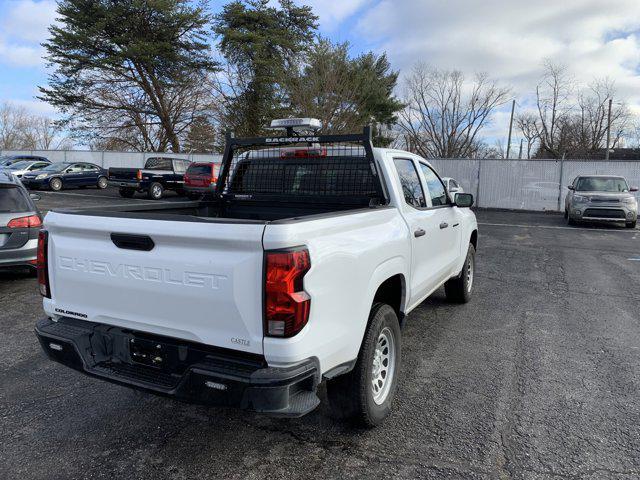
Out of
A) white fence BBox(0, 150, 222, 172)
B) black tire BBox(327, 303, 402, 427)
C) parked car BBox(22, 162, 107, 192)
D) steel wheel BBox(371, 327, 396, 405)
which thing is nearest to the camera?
black tire BBox(327, 303, 402, 427)

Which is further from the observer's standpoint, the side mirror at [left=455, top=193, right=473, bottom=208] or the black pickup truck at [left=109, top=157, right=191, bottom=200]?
the black pickup truck at [left=109, top=157, right=191, bottom=200]

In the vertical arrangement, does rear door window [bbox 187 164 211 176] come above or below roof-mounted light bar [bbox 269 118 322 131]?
below

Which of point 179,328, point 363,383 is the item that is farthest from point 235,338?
point 363,383

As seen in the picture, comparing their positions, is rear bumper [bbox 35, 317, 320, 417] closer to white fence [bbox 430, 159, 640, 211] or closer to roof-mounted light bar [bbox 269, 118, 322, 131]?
roof-mounted light bar [bbox 269, 118, 322, 131]

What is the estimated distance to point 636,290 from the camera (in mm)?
7059

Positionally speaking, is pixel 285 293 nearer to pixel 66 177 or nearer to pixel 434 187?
pixel 434 187

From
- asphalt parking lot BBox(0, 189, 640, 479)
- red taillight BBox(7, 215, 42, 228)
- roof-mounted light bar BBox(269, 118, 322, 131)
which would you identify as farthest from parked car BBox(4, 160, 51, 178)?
roof-mounted light bar BBox(269, 118, 322, 131)

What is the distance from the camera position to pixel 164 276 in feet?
8.34

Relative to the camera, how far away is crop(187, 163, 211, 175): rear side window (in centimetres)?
2003

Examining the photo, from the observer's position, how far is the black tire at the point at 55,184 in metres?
25.1

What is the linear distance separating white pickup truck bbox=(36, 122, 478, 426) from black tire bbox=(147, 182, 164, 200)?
1888cm

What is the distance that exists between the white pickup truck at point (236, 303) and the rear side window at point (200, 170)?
16727 millimetres

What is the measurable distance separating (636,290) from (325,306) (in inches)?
255

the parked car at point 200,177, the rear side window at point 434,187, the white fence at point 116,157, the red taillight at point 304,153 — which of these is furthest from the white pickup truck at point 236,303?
the white fence at point 116,157
